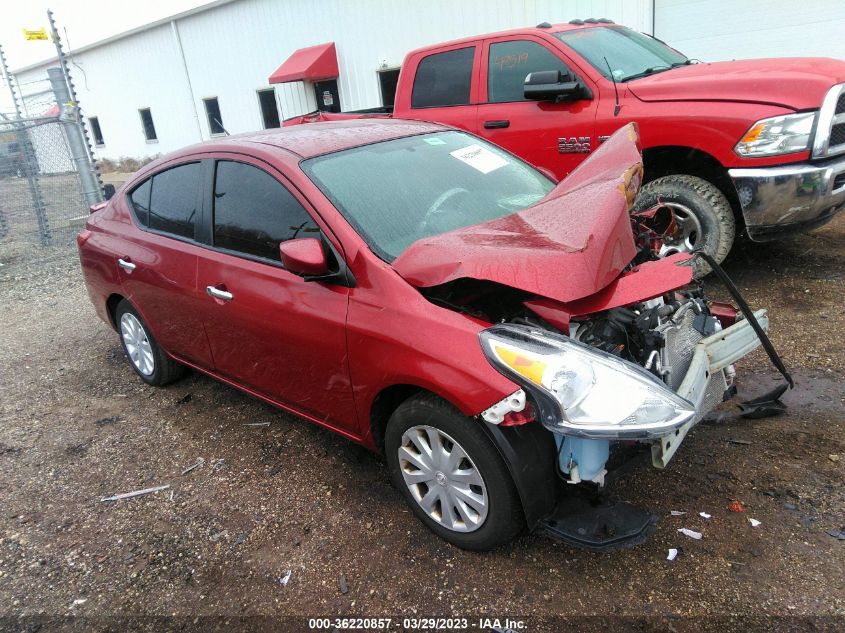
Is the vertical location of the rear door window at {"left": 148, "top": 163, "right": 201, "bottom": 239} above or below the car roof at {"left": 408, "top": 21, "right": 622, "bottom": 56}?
below

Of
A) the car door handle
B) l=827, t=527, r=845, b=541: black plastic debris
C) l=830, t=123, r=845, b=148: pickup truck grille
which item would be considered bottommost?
l=827, t=527, r=845, b=541: black plastic debris

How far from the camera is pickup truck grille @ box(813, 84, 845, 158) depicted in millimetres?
4105

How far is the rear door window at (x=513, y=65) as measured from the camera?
518 centimetres

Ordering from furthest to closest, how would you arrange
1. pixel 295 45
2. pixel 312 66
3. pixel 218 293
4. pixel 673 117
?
pixel 295 45 < pixel 312 66 < pixel 673 117 < pixel 218 293

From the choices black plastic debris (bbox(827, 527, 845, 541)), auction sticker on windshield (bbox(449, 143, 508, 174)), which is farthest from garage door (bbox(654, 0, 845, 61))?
black plastic debris (bbox(827, 527, 845, 541))

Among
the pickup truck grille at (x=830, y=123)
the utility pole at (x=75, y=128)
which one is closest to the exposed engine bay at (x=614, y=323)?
the pickup truck grille at (x=830, y=123)

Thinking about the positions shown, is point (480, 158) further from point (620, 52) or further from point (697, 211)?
point (620, 52)

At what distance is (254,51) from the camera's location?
55.1 feet

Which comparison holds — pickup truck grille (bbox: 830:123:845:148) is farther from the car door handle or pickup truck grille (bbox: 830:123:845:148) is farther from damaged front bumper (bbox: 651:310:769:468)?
the car door handle

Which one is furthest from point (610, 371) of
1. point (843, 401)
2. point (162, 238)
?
point (162, 238)

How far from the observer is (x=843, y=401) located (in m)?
3.26

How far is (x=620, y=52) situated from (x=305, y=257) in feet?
13.5

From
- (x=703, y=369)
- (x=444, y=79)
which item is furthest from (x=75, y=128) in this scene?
(x=703, y=369)

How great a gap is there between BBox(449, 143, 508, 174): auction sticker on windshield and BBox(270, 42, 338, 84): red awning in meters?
11.9
